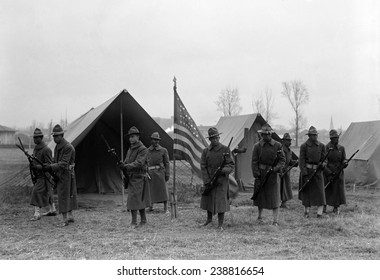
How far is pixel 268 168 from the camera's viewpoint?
7703 mm

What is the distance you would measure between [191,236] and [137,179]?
1.41 meters

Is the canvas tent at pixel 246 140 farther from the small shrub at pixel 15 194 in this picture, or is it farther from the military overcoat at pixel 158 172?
the small shrub at pixel 15 194

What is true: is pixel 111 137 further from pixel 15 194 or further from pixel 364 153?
pixel 364 153

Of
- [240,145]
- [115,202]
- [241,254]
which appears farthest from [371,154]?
[241,254]

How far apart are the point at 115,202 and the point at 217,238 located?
5121mm

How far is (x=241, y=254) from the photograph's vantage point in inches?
218

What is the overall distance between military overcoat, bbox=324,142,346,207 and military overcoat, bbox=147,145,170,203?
338 centimetres

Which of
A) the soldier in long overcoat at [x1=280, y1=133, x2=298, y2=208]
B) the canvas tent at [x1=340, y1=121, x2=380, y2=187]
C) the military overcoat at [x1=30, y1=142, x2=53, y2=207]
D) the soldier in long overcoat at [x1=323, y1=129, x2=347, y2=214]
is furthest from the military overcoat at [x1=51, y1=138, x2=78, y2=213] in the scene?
the canvas tent at [x1=340, y1=121, x2=380, y2=187]

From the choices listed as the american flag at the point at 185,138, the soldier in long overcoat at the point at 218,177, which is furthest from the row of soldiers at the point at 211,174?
the american flag at the point at 185,138

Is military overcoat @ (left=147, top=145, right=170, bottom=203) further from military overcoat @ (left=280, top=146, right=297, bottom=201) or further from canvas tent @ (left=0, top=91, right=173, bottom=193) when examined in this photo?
military overcoat @ (left=280, top=146, right=297, bottom=201)

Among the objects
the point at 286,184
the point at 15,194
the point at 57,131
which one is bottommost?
the point at 15,194

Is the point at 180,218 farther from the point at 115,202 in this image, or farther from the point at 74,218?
the point at 115,202

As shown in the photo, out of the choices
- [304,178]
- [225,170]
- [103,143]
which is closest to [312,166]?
[304,178]

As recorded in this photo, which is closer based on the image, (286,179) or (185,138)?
(185,138)
